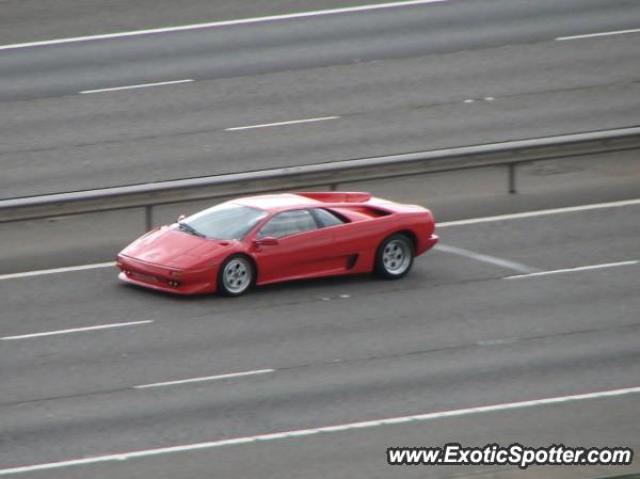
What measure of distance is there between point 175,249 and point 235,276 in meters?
0.85

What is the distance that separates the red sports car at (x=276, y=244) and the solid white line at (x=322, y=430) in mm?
4755

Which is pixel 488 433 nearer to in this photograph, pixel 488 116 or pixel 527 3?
pixel 488 116

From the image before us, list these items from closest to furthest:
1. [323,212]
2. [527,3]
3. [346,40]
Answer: [323,212] → [346,40] → [527,3]

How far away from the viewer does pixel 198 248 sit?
18.1 m

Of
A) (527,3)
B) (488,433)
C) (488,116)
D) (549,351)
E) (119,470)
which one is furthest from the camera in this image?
(527,3)

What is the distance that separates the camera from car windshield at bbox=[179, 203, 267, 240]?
18469 millimetres

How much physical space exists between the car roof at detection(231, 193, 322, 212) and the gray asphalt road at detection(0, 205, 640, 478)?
1.08 metres

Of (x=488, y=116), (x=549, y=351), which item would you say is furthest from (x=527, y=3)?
(x=549, y=351)

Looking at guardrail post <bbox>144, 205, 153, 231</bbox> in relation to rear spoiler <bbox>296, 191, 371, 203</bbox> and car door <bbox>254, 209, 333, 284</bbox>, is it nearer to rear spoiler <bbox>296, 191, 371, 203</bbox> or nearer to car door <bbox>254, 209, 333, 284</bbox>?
rear spoiler <bbox>296, 191, 371, 203</bbox>

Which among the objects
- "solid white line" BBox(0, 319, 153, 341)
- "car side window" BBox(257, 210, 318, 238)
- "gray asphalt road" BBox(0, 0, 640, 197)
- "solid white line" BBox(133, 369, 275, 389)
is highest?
"gray asphalt road" BBox(0, 0, 640, 197)

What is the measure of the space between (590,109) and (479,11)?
6.21 metres

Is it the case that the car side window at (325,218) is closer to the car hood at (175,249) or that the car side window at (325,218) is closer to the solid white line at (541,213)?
the car hood at (175,249)

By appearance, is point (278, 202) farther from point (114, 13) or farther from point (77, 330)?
point (114, 13)

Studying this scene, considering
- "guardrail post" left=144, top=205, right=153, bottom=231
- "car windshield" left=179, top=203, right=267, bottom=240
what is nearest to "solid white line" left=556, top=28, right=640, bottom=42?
"guardrail post" left=144, top=205, right=153, bottom=231
